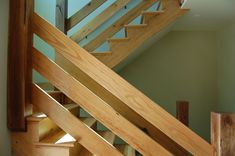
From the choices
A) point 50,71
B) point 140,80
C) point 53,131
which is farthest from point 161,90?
point 50,71

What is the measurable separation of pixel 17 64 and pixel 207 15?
2.48m

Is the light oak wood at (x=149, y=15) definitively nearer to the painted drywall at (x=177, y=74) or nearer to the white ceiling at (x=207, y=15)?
the white ceiling at (x=207, y=15)

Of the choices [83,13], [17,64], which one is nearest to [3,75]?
[17,64]

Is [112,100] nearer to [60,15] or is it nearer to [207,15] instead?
[60,15]

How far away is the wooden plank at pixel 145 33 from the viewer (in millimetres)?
3244

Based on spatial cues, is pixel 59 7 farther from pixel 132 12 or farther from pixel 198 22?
pixel 198 22

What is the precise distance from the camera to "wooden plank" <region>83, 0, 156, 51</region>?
3477 mm

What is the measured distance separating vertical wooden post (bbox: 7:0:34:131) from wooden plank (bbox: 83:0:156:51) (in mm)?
1757

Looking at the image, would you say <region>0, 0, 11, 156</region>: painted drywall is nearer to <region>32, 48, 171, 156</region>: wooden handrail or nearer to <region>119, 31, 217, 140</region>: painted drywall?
<region>32, 48, 171, 156</region>: wooden handrail

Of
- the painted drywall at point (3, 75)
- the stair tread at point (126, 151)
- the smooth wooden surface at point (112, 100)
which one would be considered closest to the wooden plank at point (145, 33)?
the smooth wooden surface at point (112, 100)

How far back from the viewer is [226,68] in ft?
13.5

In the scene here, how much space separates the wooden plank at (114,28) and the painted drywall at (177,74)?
954 mm

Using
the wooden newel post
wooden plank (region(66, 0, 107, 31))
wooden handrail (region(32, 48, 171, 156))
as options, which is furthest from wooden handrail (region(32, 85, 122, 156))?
wooden plank (region(66, 0, 107, 31))

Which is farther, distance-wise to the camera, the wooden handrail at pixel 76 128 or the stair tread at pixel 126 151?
the stair tread at pixel 126 151
